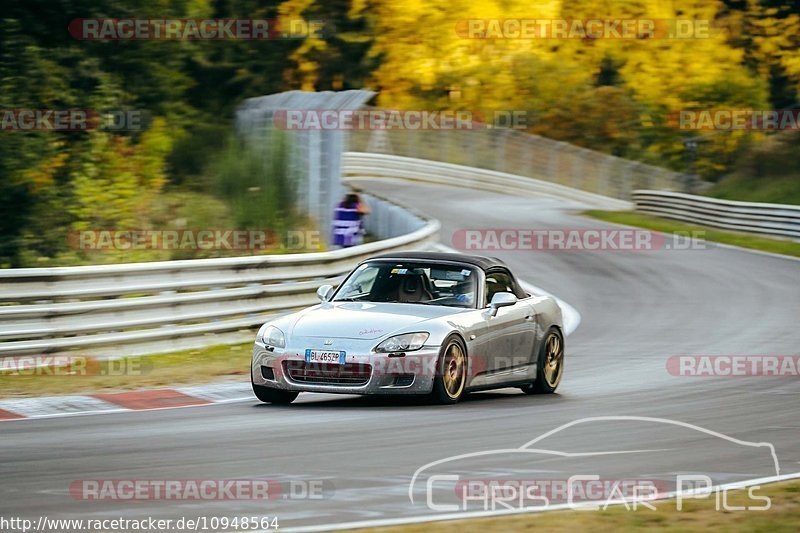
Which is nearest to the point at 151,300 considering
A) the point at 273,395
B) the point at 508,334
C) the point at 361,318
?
the point at 273,395

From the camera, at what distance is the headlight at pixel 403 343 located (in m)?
10.9

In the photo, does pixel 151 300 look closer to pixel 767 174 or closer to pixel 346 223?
pixel 346 223

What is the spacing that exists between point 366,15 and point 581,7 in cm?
2020

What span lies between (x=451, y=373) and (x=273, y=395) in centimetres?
153

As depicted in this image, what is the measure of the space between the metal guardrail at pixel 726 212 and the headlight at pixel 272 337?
23.5 metres

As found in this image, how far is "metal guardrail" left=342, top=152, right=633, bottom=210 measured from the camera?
5028cm

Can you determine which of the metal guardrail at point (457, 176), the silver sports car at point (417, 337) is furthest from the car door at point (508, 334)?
the metal guardrail at point (457, 176)

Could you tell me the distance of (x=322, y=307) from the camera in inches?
471

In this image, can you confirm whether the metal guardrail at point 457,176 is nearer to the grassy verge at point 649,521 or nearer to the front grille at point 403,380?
the front grille at point 403,380

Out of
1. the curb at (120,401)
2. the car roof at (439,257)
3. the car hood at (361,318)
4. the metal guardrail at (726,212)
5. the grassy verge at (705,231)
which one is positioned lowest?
the grassy verge at (705,231)

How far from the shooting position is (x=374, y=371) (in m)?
10.9

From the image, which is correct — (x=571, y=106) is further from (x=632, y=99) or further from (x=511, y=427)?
(x=511, y=427)

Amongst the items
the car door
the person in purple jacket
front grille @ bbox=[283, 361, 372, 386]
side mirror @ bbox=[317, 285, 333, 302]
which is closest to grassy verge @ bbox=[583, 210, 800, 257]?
the person in purple jacket

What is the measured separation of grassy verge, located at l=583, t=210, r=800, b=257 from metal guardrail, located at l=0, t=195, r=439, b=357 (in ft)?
50.2
